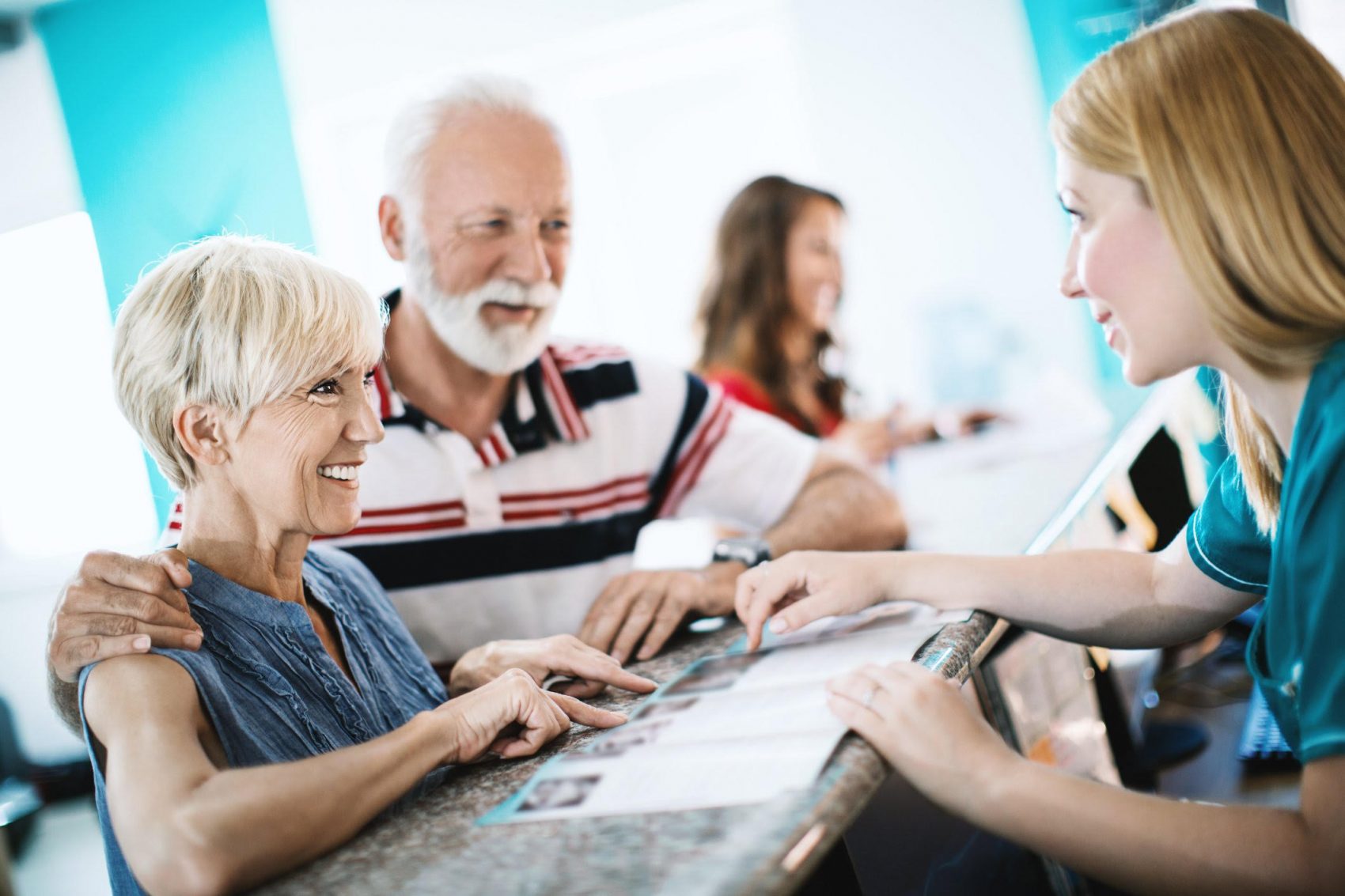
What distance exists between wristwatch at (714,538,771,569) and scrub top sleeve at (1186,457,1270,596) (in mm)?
676

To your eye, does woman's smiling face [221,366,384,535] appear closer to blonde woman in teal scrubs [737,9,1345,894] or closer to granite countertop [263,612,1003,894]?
granite countertop [263,612,1003,894]

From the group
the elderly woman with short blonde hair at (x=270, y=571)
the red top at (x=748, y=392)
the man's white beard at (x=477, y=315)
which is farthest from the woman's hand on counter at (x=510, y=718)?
the red top at (x=748, y=392)

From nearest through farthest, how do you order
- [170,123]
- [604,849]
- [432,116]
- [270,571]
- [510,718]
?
[604,849] → [510,718] → [270,571] → [432,116] → [170,123]

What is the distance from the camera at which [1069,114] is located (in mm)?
1052

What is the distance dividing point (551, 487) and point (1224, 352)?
4.00 feet

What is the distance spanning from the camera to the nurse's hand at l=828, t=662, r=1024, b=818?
916 mm

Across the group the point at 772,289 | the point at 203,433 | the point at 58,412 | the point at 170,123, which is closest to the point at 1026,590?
the point at 203,433

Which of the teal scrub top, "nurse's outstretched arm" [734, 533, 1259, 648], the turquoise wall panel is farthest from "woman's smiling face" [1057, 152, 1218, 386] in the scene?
the turquoise wall panel

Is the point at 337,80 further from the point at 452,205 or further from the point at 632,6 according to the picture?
the point at 452,205

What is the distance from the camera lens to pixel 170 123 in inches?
110

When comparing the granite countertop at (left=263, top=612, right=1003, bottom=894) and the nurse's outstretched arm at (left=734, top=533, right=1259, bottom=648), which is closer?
the granite countertop at (left=263, top=612, right=1003, bottom=894)

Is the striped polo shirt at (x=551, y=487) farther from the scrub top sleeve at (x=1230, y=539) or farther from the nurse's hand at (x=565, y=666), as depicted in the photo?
the scrub top sleeve at (x=1230, y=539)

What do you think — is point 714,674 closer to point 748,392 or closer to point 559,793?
point 559,793

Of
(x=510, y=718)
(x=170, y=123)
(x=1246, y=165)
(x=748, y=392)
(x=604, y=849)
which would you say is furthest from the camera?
(x=748, y=392)
